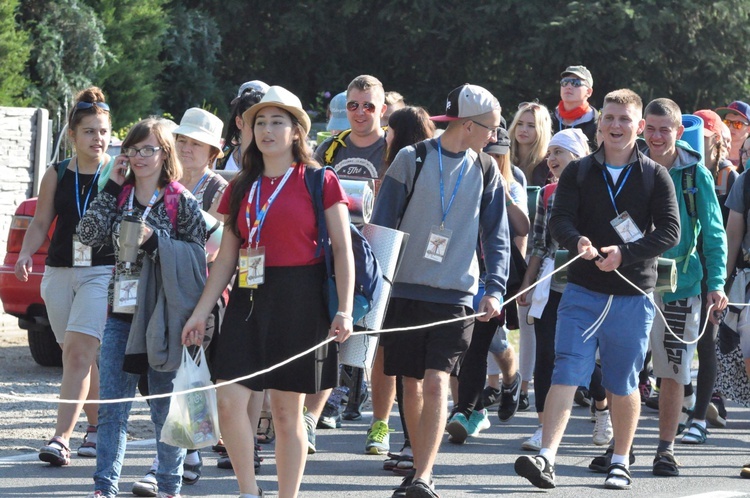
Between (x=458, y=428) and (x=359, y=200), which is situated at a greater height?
(x=359, y=200)

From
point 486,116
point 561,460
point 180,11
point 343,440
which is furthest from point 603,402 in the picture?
point 180,11

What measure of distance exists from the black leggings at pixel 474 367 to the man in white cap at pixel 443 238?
1586 millimetres

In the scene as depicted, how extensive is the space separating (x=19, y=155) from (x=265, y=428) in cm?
809

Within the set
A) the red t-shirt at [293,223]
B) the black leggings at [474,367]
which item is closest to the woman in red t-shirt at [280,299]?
the red t-shirt at [293,223]

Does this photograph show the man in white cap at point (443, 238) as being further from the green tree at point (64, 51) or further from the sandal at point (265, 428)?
the green tree at point (64, 51)

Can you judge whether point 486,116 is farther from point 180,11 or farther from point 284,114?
point 180,11

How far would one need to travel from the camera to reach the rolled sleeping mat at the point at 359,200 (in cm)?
656

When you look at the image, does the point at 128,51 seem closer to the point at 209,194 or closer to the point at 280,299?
the point at 209,194

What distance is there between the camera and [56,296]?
710cm

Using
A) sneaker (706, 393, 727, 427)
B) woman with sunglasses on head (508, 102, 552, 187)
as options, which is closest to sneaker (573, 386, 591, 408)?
sneaker (706, 393, 727, 427)

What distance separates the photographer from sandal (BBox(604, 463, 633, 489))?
6.86m

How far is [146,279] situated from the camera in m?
5.93

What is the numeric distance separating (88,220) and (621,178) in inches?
109

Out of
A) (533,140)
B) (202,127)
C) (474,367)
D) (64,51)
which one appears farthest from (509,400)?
(64,51)
